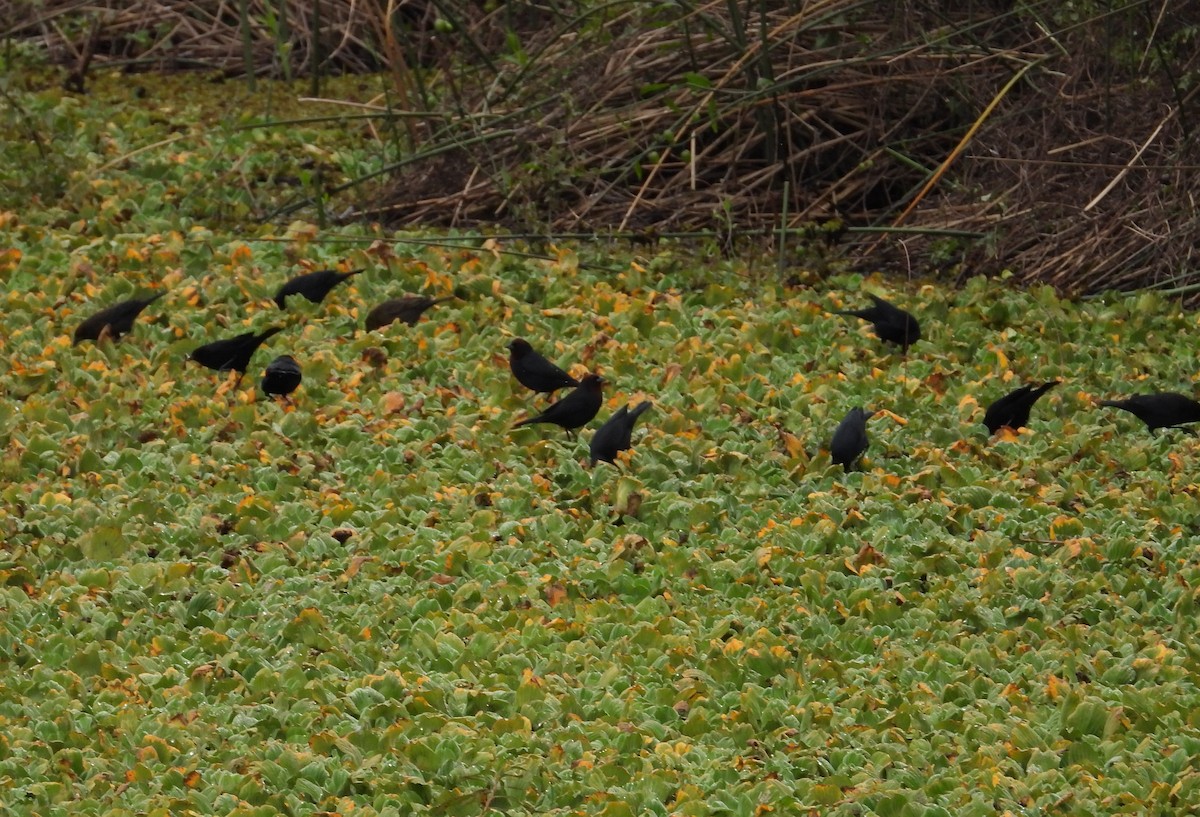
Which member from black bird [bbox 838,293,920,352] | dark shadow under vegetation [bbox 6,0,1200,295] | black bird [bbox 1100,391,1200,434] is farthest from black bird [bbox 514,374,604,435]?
dark shadow under vegetation [bbox 6,0,1200,295]

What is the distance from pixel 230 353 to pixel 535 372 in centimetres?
114

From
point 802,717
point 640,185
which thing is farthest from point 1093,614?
point 640,185

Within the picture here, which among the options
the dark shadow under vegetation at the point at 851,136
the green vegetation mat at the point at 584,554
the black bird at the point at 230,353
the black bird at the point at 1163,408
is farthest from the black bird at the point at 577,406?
the dark shadow under vegetation at the point at 851,136

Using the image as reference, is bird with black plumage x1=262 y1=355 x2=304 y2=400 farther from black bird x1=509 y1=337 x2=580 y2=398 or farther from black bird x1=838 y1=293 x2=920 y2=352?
black bird x1=838 y1=293 x2=920 y2=352

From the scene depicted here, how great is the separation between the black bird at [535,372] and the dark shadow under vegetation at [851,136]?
180 cm

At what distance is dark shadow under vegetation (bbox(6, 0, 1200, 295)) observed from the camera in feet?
26.9

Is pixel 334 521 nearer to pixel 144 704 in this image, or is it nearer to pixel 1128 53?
pixel 144 704

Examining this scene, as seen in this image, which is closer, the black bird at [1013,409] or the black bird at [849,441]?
the black bird at [849,441]

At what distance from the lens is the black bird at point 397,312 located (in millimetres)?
7469

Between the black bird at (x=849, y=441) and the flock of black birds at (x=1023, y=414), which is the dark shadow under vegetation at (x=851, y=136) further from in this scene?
the black bird at (x=849, y=441)

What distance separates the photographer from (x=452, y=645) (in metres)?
4.76

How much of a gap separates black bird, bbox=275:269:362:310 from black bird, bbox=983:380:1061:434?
2723 millimetres

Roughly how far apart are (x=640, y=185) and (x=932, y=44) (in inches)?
64.7

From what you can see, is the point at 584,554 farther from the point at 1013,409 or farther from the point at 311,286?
the point at 311,286
